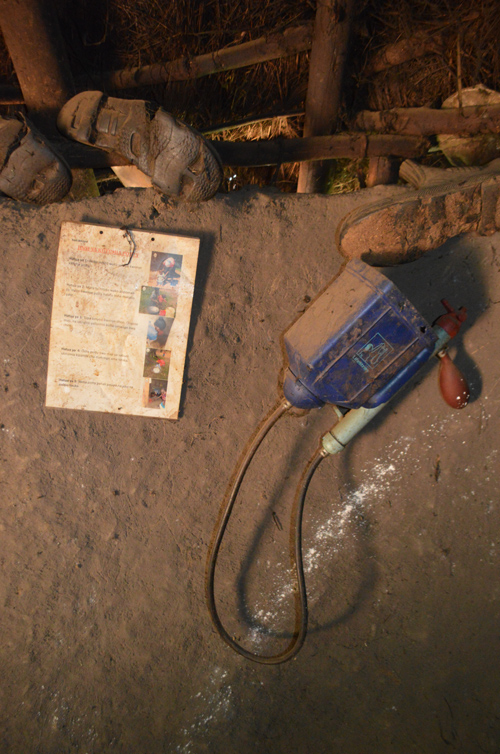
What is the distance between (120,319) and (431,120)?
1024 millimetres

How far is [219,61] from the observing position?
1161mm

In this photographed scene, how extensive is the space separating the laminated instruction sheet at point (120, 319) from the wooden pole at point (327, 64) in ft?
1.79

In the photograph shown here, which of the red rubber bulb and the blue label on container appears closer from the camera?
the blue label on container

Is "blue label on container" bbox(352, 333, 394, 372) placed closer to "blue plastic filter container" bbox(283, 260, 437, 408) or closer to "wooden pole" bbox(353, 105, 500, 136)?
"blue plastic filter container" bbox(283, 260, 437, 408)

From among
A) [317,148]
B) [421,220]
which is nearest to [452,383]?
[421,220]

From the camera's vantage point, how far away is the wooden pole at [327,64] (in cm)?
108

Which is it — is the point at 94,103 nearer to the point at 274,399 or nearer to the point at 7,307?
the point at 7,307

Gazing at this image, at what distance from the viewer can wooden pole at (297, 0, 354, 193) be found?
3.56 ft

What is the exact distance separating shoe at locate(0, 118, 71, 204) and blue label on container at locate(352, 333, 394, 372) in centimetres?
79

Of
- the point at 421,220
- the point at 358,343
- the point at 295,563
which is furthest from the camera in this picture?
the point at 295,563

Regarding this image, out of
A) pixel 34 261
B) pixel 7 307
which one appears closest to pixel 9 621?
pixel 7 307

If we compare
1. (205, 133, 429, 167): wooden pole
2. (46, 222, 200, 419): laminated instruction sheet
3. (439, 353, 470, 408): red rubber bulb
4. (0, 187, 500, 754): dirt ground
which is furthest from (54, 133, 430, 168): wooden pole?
(439, 353, 470, 408): red rubber bulb

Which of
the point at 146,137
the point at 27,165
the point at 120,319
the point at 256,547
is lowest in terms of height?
the point at 256,547

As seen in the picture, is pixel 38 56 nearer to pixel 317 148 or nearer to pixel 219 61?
pixel 219 61
